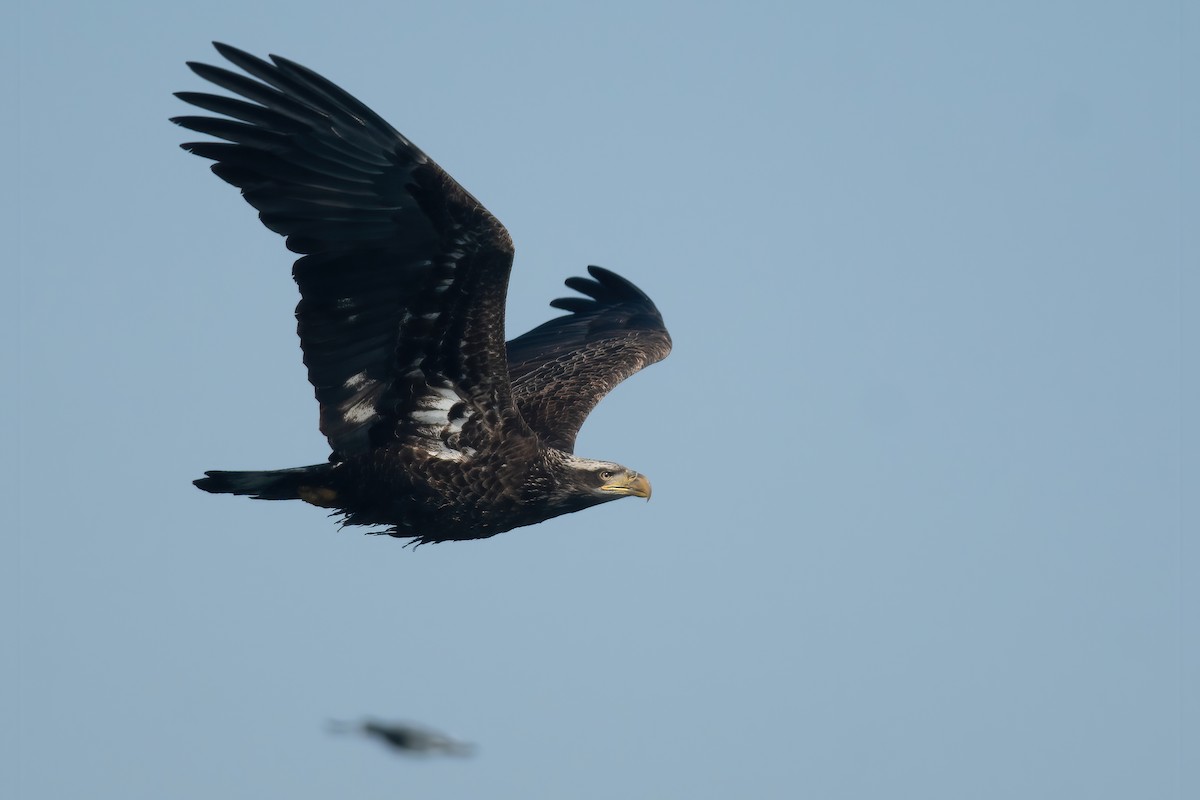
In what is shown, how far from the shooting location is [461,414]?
1281 cm

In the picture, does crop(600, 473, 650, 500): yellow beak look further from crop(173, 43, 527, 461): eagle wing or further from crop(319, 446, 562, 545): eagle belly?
crop(173, 43, 527, 461): eagle wing

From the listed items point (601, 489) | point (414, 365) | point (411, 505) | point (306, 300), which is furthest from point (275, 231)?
point (601, 489)

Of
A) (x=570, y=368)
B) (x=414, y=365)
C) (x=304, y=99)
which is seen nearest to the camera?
(x=304, y=99)

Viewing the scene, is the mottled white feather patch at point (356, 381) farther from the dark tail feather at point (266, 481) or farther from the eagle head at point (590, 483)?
the eagle head at point (590, 483)

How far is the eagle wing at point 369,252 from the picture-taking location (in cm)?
1177

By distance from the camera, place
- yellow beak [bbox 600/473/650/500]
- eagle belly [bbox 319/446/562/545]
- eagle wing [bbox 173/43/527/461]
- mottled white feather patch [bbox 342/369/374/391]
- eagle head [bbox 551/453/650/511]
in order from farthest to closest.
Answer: yellow beak [bbox 600/473/650/500], eagle head [bbox 551/453/650/511], eagle belly [bbox 319/446/562/545], mottled white feather patch [bbox 342/369/374/391], eagle wing [bbox 173/43/527/461]

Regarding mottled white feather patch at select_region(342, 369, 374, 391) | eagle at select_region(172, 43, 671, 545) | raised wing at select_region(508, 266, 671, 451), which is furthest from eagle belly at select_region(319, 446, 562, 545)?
raised wing at select_region(508, 266, 671, 451)

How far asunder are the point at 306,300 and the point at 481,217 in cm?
142

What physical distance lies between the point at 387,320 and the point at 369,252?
550mm

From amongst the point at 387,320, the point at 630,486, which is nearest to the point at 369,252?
the point at 387,320

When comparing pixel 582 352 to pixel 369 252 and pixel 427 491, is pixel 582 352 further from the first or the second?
pixel 369 252

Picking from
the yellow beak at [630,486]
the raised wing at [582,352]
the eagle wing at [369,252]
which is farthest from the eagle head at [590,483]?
the raised wing at [582,352]

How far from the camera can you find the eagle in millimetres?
11797

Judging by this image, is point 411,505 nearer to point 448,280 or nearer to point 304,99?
point 448,280
